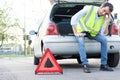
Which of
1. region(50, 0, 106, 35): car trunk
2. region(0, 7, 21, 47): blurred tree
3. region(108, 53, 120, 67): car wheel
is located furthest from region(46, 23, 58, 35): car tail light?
region(0, 7, 21, 47): blurred tree

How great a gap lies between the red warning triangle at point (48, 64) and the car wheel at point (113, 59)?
2029mm

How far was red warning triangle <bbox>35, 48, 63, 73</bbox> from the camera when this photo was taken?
8289 mm

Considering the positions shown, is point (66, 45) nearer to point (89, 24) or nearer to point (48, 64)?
point (89, 24)

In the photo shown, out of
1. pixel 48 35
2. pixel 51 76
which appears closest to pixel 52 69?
pixel 51 76

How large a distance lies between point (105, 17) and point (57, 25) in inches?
42.8

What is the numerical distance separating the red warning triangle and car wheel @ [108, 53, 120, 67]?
2.03m

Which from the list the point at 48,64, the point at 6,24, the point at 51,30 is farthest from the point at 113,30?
the point at 6,24

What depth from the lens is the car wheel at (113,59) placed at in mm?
9942

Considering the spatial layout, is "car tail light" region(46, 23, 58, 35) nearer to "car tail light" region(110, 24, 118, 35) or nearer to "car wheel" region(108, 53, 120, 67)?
"car tail light" region(110, 24, 118, 35)

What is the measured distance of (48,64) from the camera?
27.5ft

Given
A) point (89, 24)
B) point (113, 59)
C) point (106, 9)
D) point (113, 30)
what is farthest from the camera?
point (113, 59)

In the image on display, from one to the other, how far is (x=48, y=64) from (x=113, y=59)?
2155mm

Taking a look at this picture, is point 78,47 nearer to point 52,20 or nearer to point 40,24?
point 52,20

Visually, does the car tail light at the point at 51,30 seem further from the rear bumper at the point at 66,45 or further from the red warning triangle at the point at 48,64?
the red warning triangle at the point at 48,64
